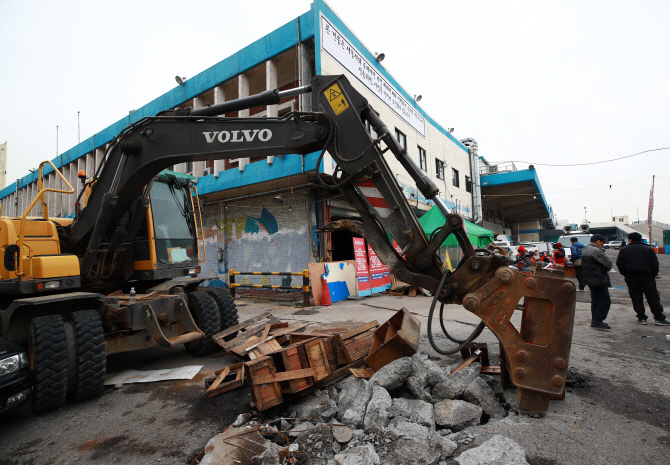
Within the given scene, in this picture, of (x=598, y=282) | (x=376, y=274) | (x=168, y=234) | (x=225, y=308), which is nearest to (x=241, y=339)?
(x=225, y=308)

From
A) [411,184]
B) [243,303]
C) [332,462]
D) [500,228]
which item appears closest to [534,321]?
[332,462]

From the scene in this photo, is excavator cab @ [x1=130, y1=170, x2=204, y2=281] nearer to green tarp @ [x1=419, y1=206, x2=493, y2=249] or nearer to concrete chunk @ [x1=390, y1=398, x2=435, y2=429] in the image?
concrete chunk @ [x1=390, y1=398, x2=435, y2=429]

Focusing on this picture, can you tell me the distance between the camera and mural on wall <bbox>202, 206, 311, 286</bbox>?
1323cm

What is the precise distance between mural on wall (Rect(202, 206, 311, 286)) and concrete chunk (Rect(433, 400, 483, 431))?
32.3 feet

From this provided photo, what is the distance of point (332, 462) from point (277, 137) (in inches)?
134

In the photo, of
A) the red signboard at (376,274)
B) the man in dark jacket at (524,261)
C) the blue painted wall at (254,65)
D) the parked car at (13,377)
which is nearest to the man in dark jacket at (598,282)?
the red signboard at (376,274)

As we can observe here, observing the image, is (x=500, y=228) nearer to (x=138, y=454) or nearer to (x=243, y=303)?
(x=243, y=303)

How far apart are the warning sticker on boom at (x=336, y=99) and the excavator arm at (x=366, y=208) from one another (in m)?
0.01

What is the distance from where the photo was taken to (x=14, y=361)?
3.57m

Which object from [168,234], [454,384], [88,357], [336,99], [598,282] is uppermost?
[336,99]

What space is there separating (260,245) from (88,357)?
1019 centimetres

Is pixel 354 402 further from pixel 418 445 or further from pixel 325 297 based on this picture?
pixel 325 297

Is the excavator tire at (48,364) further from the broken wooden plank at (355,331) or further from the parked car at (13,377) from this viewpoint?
→ the broken wooden plank at (355,331)

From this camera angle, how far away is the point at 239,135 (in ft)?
14.2
